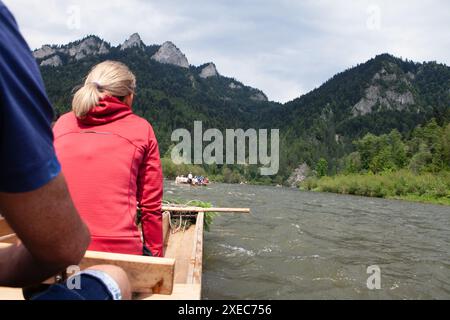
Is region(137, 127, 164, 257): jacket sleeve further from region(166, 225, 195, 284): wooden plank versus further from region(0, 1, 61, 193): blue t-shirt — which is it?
region(166, 225, 195, 284): wooden plank

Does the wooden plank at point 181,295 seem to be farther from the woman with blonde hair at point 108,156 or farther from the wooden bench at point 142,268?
the woman with blonde hair at point 108,156

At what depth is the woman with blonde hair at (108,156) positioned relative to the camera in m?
2.84

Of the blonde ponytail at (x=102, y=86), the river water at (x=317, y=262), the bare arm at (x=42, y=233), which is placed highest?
the blonde ponytail at (x=102, y=86)

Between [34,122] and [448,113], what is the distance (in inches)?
4814

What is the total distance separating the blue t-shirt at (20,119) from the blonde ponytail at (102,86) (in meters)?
1.93

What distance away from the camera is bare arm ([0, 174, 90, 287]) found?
3.61ft

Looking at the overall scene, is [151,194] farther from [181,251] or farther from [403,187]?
[403,187]

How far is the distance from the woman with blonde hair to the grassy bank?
62153 millimetres

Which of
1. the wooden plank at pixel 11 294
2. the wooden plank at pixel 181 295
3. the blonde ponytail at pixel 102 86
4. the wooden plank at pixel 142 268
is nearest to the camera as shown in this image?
the wooden plank at pixel 142 268

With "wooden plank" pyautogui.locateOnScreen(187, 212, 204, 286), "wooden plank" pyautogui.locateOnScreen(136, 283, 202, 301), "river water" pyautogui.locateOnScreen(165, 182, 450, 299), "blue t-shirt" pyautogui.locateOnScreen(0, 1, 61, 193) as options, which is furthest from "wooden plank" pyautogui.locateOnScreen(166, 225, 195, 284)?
"blue t-shirt" pyautogui.locateOnScreen(0, 1, 61, 193)

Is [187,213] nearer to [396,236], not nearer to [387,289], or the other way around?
[387,289]

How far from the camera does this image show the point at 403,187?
70.0 m

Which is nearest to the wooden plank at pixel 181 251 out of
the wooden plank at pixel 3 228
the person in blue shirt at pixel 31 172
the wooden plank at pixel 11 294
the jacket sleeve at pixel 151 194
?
the wooden plank at pixel 3 228
